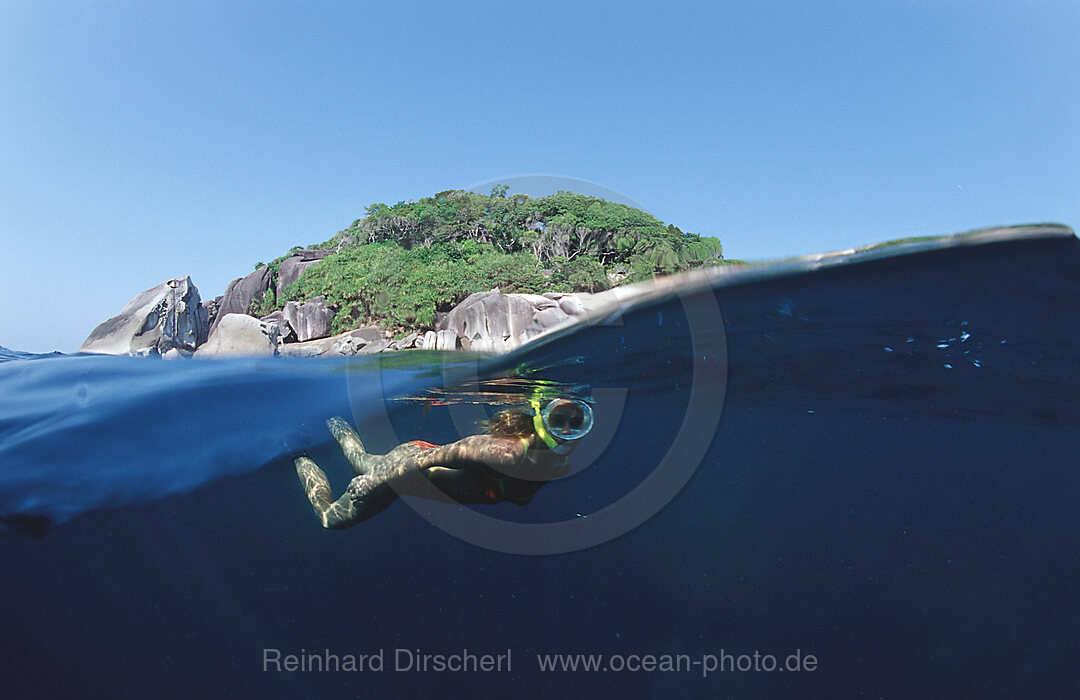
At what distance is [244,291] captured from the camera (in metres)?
41.0

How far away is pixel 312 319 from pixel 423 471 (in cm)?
3146

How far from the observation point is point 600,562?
19.5 m

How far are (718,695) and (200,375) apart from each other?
10.4m

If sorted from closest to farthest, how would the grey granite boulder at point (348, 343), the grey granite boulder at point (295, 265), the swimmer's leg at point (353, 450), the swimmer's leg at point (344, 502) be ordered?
the swimmer's leg at point (344, 502) → the swimmer's leg at point (353, 450) → the grey granite boulder at point (348, 343) → the grey granite boulder at point (295, 265)

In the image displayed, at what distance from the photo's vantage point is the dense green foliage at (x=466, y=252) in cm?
3278

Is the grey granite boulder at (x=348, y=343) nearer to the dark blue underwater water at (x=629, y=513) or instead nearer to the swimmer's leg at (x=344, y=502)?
the dark blue underwater water at (x=629, y=513)

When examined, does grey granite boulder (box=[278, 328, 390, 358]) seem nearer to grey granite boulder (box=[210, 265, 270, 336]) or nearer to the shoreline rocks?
the shoreline rocks

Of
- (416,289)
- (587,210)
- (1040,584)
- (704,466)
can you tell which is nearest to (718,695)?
(704,466)

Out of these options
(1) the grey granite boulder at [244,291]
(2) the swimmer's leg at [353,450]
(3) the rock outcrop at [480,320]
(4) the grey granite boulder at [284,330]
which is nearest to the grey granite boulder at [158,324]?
(4) the grey granite boulder at [284,330]

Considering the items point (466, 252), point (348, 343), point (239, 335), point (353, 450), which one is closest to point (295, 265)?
point (466, 252)

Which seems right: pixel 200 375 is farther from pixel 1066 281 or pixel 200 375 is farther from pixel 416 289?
pixel 416 289

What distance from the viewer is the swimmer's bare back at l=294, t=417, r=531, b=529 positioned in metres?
4.45

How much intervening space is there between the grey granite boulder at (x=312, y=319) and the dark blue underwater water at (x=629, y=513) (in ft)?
46.2

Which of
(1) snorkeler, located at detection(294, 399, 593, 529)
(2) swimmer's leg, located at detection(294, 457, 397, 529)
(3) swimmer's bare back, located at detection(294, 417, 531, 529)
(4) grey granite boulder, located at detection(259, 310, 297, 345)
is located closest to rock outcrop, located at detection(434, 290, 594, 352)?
(2) swimmer's leg, located at detection(294, 457, 397, 529)
